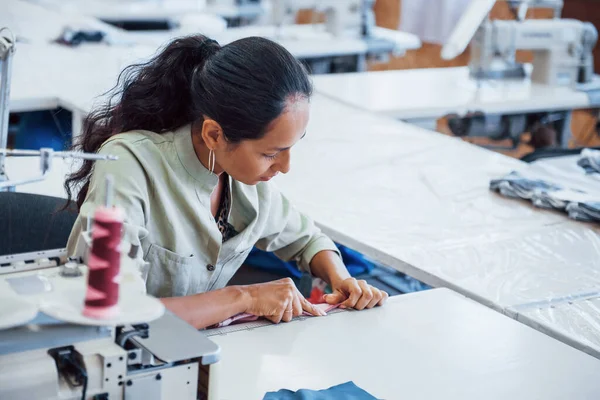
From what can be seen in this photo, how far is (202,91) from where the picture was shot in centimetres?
159

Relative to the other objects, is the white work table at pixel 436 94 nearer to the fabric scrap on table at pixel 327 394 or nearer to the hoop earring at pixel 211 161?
the hoop earring at pixel 211 161

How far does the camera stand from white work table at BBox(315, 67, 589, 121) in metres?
3.33

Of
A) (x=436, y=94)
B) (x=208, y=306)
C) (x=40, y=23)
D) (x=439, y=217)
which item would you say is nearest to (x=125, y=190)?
(x=208, y=306)

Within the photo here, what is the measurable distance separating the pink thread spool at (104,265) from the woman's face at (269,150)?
62 cm

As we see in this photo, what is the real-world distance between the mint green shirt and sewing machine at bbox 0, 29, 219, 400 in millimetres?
355

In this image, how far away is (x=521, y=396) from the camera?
4.57 feet

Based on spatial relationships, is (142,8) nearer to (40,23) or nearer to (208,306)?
(40,23)

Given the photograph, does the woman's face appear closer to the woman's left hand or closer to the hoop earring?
the hoop earring

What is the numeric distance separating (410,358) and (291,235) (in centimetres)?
54

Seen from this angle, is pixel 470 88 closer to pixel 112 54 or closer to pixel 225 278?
pixel 112 54

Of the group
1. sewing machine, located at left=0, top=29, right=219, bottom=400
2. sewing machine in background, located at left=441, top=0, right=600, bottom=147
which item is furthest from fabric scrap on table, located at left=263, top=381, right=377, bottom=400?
sewing machine in background, located at left=441, top=0, right=600, bottom=147

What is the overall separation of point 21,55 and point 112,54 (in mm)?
373

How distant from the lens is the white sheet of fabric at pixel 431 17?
6387 millimetres

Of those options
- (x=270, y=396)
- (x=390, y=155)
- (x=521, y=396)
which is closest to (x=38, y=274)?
(x=270, y=396)
